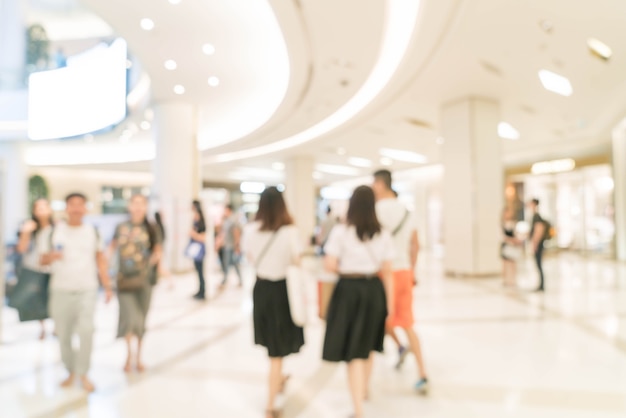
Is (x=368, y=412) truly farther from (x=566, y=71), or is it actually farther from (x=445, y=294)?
(x=566, y=71)

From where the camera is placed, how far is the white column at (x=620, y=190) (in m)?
13.9

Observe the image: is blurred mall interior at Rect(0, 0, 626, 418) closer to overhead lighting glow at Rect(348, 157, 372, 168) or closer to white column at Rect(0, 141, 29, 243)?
white column at Rect(0, 141, 29, 243)

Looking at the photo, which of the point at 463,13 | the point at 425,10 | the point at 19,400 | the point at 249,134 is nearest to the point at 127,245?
the point at 19,400

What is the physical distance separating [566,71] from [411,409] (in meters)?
7.68

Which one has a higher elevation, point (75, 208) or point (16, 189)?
point (16, 189)

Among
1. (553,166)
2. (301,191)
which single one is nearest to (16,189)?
(301,191)

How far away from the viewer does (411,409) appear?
10.3 ft

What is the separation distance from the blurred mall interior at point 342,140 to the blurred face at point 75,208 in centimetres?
59

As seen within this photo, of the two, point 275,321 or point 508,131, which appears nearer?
point 275,321

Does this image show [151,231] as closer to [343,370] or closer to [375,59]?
[343,370]

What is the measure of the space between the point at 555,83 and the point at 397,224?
7895 mm

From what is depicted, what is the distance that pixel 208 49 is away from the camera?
8.05m

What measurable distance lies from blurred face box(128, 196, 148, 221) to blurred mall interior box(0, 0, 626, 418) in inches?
33.9

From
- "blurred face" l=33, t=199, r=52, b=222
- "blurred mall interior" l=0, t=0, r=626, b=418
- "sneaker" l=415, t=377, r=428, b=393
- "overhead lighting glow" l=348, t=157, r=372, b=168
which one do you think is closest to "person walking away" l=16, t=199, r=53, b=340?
"blurred face" l=33, t=199, r=52, b=222
